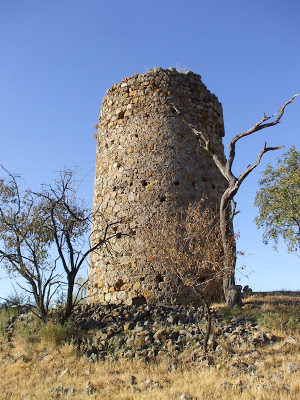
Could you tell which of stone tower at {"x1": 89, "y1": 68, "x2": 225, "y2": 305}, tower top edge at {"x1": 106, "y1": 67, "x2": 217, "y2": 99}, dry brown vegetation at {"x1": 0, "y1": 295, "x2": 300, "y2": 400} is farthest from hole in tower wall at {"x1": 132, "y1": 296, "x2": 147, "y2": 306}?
tower top edge at {"x1": 106, "y1": 67, "x2": 217, "y2": 99}

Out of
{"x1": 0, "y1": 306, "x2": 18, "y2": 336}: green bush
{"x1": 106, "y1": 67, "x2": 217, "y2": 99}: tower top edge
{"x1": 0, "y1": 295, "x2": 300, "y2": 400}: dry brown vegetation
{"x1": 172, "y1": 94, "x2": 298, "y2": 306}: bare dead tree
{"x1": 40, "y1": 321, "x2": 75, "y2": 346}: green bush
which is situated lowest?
{"x1": 0, "y1": 295, "x2": 300, "y2": 400}: dry brown vegetation

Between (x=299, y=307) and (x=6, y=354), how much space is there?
17.9ft

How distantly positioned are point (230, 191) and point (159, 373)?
4191 mm

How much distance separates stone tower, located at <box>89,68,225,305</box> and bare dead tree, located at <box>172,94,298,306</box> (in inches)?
13.8

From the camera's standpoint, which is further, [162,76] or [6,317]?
[162,76]

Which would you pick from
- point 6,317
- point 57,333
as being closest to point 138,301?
point 57,333

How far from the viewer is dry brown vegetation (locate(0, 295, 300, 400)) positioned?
17.2 feet

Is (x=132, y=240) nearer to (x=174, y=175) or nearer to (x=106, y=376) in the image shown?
(x=174, y=175)

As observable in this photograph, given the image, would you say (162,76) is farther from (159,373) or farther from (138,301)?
(159,373)

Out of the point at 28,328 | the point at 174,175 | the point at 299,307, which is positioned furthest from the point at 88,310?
the point at 299,307

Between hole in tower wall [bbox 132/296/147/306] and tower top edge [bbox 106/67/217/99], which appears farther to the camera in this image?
tower top edge [bbox 106/67/217/99]

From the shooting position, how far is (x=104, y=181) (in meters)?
10.1

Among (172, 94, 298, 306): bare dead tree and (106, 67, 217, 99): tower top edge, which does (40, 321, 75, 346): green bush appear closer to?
(172, 94, 298, 306): bare dead tree

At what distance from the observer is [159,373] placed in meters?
6.10
